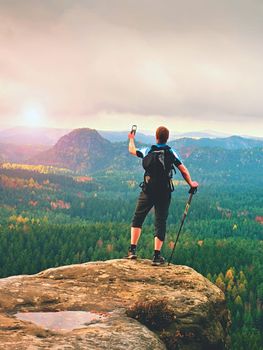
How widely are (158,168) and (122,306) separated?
6320mm

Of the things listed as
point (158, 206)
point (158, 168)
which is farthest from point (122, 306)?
point (158, 168)

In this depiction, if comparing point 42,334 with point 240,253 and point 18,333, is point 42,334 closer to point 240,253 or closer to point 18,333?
point 18,333

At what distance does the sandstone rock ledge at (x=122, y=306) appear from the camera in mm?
12203

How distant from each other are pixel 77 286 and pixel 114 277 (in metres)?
1.81

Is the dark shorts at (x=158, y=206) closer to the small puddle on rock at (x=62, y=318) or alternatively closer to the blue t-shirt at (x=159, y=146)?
the blue t-shirt at (x=159, y=146)

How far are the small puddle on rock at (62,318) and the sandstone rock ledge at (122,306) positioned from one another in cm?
28

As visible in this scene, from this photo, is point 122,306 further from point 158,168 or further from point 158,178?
point 158,168

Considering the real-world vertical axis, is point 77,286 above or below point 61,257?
above

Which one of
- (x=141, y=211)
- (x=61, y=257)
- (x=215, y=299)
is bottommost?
(x=61, y=257)

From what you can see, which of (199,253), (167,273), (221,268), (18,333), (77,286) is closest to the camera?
(18,333)

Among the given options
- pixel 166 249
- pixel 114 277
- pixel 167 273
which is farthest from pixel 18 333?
pixel 166 249

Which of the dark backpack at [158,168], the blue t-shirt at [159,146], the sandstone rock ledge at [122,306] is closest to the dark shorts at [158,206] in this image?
the dark backpack at [158,168]

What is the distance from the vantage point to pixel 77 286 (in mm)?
16938

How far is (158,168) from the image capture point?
1870cm
